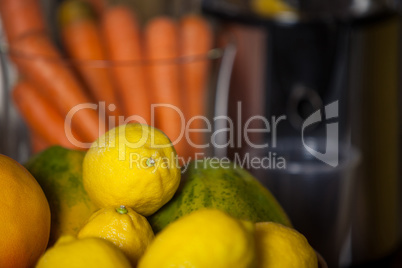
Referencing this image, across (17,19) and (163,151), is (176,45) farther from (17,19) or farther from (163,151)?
(163,151)

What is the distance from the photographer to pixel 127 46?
1.07 meters

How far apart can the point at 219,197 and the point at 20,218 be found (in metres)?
0.15

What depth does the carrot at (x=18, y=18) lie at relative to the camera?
3.55ft

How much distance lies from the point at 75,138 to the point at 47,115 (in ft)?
0.34

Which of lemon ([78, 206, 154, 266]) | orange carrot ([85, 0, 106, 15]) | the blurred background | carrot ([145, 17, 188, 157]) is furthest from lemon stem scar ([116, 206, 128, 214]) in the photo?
orange carrot ([85, 0, 106, 15])

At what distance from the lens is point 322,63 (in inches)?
38.0

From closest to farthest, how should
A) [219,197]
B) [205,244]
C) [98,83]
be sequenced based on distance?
1. [205,244]
2. [219,197]
3. [98,83]

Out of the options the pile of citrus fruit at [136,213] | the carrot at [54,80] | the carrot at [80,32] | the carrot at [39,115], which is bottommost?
the pile of citrus fruit at [136,213]

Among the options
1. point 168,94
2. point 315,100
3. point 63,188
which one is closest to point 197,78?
point 168,94

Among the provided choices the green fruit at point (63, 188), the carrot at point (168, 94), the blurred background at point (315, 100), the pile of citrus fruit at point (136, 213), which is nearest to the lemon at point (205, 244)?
the pile of citrus fruit at point (136, 213)

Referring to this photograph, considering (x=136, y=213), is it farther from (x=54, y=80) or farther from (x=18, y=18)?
(x=18, y=18)

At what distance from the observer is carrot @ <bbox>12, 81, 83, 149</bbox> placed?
2.99 ft

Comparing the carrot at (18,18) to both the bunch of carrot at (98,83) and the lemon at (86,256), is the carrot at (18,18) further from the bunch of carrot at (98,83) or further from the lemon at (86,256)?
the lemon at (86,256)

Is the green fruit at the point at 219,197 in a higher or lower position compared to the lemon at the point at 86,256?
higher
